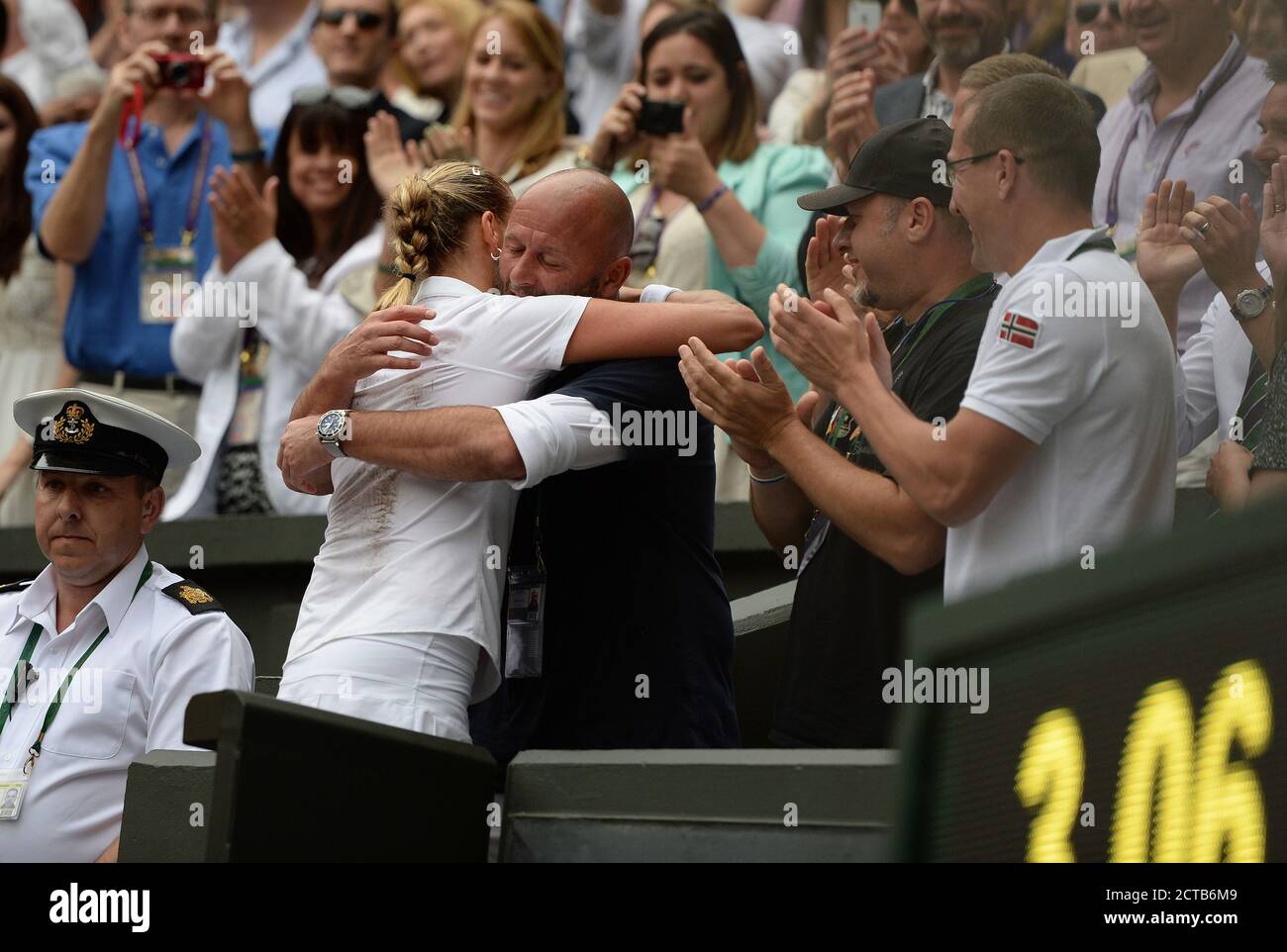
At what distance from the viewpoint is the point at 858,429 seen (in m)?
4.60

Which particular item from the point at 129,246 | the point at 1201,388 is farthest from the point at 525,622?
the point at 129,246

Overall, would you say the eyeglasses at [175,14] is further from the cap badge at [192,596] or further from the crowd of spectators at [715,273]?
the cap badge at [192,596]

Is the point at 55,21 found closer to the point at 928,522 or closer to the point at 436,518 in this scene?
the point at 436,518

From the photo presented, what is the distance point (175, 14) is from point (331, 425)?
4.31 m

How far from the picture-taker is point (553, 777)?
13.4 feet

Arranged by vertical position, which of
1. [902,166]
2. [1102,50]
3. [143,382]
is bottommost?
[902,166]

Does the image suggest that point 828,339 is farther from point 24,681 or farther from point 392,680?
A: point 24,681

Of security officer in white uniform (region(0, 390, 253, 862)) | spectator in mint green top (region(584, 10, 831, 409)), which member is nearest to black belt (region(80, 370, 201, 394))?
spectator in mint green top (region(584, 10, 831, 409))

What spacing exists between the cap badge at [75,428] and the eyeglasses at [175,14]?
10.8 ft

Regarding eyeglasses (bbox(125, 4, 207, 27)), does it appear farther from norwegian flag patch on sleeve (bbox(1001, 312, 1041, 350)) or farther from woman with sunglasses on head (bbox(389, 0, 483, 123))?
norwegian flag patch on sleeve (bbox(1001, 312, 1041, 350))
